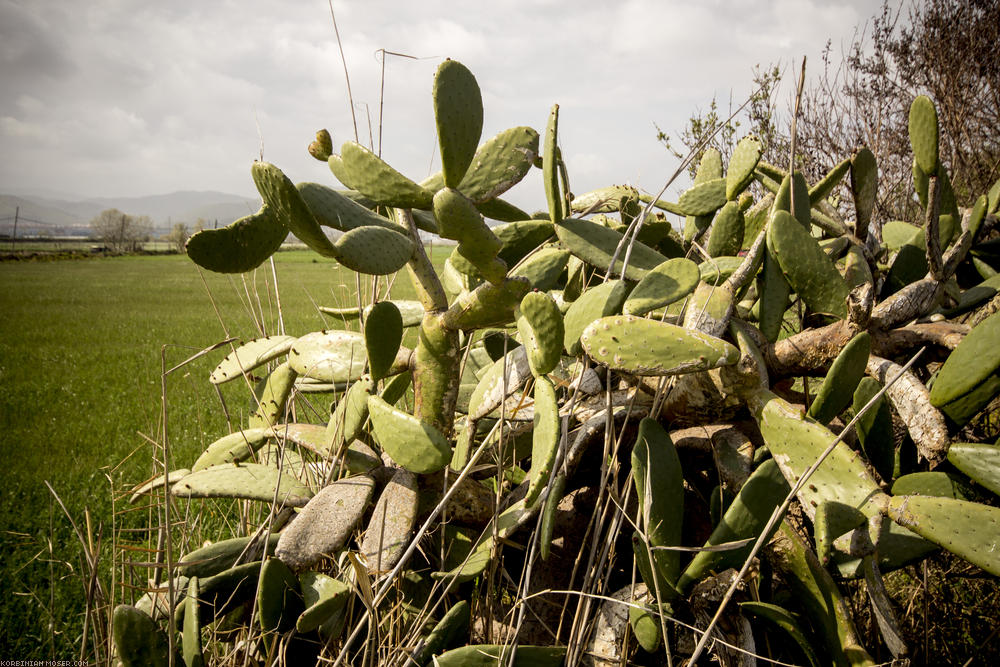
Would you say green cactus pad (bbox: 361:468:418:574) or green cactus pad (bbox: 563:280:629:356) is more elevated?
green cactus pad (bbox: 563:280:629:356)

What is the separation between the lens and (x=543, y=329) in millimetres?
845

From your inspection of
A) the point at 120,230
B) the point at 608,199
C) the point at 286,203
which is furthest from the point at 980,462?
the point at 120,230

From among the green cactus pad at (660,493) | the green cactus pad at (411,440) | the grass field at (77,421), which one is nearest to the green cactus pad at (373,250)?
the green cactus pad at (411,440)

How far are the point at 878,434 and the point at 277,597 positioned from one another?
100 centimetres

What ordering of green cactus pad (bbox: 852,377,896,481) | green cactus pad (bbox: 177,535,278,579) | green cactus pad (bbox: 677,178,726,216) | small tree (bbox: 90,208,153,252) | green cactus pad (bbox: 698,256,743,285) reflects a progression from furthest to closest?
small tree (bbox: 90,208,153,252) → green cactus pad (bbox: 677,178,726,216) → green cactus pad (bbox: 698,256,743,285) → green cactus pad (bbox: 177,535,278,579) → green cactus pad (bbox: 852,377,896,481)

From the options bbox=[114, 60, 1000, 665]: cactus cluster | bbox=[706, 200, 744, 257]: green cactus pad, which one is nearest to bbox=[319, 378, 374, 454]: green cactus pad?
bbox=[114, 60, 1000, 665]: cactus cluster

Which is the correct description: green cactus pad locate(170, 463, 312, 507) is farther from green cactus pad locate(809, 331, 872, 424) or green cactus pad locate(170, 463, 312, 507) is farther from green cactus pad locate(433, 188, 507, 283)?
green cactus pad locate(809, 331, 872, 424)

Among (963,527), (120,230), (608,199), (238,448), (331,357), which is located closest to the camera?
(963,527)

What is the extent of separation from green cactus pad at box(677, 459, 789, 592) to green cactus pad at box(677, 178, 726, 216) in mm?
705

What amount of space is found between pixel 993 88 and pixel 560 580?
19.1 feet

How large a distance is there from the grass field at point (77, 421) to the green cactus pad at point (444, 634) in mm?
603

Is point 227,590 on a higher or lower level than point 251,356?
lower

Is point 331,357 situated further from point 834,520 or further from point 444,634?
point 834,520

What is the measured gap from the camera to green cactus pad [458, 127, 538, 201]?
1001mm
